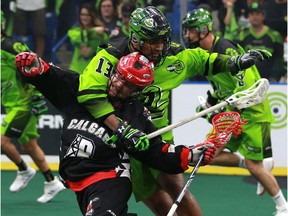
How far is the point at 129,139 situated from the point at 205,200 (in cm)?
381

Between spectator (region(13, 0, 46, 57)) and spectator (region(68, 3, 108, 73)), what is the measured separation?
0.47m

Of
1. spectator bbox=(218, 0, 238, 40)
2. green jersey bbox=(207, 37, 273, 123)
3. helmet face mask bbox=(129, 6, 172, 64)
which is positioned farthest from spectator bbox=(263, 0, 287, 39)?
helmet face mask bbox=(129, 6, 172, 64)

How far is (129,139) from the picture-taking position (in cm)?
556

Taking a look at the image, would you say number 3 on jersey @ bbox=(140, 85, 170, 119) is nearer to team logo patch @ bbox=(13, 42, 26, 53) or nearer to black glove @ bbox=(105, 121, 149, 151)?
black glove @ bbox=(105, 121, 149, 151)

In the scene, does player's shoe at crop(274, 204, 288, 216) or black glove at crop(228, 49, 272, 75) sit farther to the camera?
player's shoe at crop(274, 204, 288, 216)

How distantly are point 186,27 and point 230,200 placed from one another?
5.90 ft

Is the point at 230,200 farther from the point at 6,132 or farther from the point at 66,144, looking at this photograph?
the point at 66,144

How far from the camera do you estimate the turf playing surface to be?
8.68m

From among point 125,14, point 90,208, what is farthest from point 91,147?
point 125,14

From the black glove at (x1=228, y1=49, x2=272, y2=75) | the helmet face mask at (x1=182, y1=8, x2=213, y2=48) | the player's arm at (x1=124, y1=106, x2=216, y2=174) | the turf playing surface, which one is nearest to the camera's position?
the player's arm at (x1=124, y1=106, x2=216, y2=174)

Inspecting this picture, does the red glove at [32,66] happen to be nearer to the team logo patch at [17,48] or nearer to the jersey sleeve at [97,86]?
the jersey sleeve at [97,86]

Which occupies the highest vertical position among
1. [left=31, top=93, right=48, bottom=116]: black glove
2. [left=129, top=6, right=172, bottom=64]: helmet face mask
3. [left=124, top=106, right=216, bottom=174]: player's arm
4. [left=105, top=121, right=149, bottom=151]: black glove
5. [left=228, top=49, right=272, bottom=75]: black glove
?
[left=129, top=6, right=172, bottom=64]: helmet face mask

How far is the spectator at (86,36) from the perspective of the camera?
1130cm

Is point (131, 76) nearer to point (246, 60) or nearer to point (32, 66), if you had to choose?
point (32, 66)
